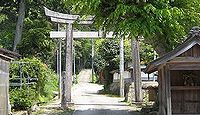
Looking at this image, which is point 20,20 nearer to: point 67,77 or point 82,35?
point 82,35

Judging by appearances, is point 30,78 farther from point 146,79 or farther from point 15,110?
point 146,79

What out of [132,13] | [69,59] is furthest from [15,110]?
[132,13]

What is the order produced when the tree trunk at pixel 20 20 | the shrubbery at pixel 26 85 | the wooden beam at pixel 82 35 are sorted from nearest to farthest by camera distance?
the shrubbery at pixel 26 85 → the wooden beam at pixel 82 35 → the tree trunk at pixel 20 20

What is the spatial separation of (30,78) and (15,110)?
3444 millimetres

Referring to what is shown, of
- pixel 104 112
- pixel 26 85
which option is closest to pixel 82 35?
pixel 26 85

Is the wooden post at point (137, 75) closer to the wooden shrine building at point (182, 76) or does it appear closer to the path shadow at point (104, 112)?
the path shadow at point (104, 112)

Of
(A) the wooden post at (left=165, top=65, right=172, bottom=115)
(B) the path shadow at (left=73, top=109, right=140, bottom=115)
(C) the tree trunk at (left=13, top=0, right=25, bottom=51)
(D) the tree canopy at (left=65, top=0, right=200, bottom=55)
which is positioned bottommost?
(B) the path shadow at (left=73, top=109, right=140, bottom=115)

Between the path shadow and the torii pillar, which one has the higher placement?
the torii pillar

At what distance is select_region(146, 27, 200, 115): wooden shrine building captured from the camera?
14.0 metres

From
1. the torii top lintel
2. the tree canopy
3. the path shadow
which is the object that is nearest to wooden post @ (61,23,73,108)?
the torii top lintel

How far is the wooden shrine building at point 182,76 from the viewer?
14.0 meters

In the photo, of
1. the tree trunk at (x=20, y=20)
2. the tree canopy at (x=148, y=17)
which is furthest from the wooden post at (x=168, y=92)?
the tree trunk at (x=20, y=20)

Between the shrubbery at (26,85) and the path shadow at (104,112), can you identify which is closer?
the shrubbery at (26,85)

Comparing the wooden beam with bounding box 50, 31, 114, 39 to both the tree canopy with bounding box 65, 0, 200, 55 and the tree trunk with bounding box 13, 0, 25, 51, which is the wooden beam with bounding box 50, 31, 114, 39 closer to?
the tree trunk with bounding box 13, 0, 25, 51
